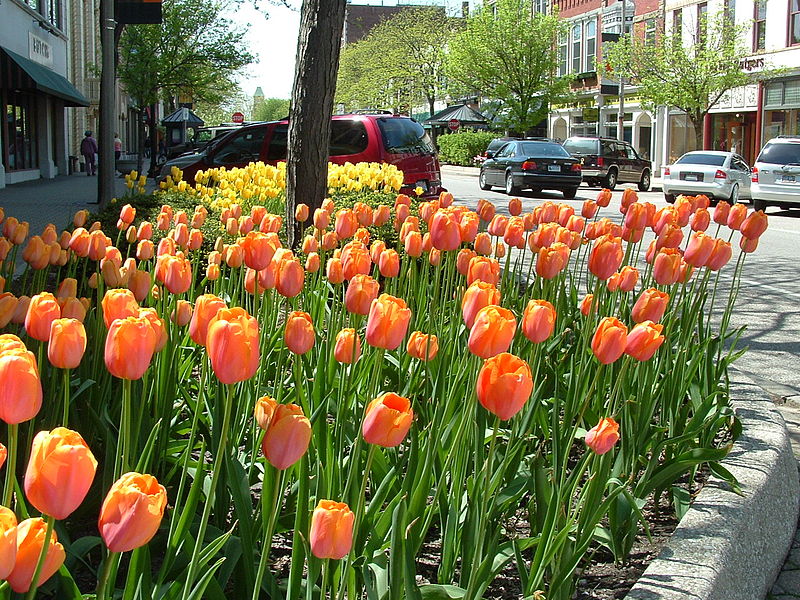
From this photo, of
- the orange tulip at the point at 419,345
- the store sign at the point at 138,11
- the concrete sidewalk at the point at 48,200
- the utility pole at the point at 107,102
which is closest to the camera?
the orange tulip at the point at 419,345

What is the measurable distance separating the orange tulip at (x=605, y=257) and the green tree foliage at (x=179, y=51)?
34.2 m

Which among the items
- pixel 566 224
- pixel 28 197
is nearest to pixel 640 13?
pixel 28 197

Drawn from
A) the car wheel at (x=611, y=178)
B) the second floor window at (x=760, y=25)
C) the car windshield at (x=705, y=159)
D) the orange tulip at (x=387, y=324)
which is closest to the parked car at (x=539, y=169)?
the car windshield at (x=705, y=159)

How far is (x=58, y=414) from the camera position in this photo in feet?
8.76

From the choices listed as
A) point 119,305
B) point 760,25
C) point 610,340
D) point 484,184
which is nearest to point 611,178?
point 484,184

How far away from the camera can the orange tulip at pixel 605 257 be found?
3.06 m

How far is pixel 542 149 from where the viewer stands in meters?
27.8

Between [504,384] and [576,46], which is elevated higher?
[576,46]

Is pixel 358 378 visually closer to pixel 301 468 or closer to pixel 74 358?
pixel 301 468

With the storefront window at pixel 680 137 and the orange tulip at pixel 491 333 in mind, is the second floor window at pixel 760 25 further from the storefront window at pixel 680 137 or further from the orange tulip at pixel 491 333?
the orange tulip at pixel 491 333

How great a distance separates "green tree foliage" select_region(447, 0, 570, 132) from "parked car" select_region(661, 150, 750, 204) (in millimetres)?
22095

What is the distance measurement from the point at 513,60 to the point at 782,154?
27.2 metres

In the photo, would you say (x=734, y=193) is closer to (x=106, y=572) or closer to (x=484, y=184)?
(x=484, y=184)

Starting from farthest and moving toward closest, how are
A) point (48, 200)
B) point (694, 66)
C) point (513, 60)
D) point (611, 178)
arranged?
point (513, 60), point (694, 66), point (611, 178), point (48, 200)
